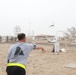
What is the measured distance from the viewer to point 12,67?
5211 millimetres

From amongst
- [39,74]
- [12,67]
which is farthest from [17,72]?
[39,74]

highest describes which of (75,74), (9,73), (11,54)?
(11,54)

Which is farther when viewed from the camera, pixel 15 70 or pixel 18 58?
pixel 18 58

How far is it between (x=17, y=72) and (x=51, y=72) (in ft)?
17.9

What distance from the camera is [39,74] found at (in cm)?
1009

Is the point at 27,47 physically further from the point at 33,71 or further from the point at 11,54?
the point at 33,71

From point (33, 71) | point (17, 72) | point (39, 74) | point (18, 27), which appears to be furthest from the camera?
point (18, 27)

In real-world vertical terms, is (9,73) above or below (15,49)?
below

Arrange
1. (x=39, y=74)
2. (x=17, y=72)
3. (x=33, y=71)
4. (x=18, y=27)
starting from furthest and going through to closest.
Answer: (x=18, y=27)
(x=33, y=71)
(x=39, y=74)
(x=17, y=72)

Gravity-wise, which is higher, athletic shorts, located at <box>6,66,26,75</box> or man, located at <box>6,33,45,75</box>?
man, located at <box>6,33,45,75</box>

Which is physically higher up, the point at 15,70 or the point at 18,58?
the point at 18,58

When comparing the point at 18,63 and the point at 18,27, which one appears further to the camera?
the point at 18,27

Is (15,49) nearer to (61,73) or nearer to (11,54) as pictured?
(11,54)

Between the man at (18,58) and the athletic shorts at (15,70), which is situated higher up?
the man at (18,58)
